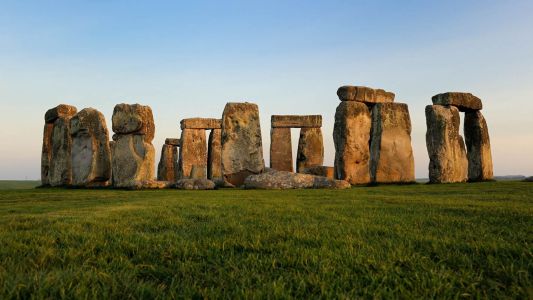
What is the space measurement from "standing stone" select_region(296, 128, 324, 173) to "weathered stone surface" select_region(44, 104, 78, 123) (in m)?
11.5

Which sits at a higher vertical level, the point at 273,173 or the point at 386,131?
the point at 386,131

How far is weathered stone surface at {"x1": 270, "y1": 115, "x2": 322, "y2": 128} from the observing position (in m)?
21.9

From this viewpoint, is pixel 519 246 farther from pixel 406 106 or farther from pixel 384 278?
pixel 406 106

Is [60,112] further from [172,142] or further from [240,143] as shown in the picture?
[172,142]

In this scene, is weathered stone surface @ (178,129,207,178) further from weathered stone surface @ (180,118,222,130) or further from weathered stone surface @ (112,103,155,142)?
weathered stone surface @ (112,103,155,142)

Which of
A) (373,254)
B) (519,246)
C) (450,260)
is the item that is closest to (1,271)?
(373,254)

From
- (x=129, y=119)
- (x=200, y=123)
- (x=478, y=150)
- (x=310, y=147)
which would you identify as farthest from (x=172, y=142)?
(x=478, y=150)

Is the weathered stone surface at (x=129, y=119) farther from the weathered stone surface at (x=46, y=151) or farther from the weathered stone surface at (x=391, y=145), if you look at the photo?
the weathered stone surface at (x=391, y=145)

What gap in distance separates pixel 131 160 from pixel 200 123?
31.0 ft

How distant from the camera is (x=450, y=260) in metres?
2.68

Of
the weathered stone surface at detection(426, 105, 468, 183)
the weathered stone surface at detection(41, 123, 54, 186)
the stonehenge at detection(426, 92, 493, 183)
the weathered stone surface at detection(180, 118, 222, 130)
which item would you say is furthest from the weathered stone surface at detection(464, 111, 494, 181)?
the weathered stone surface at detection(41, 123, 54, 186)

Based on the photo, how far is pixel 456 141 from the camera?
1441cm

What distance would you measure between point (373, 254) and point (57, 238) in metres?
2.54

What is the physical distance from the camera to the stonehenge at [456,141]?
1399cm
